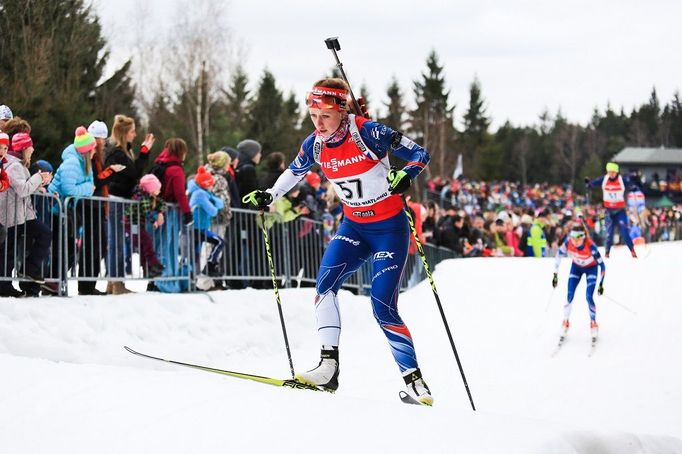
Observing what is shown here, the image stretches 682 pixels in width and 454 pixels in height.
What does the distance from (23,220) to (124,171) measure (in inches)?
69.8

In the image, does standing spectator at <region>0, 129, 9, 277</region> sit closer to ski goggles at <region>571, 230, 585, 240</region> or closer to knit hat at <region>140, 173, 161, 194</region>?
knit hat at <region>140, 173, 161, 194</region>

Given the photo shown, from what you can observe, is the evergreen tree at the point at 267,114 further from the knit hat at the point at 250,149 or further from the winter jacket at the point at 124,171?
the winter jacket at the point at 124,171

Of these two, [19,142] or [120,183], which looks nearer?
[19,142]

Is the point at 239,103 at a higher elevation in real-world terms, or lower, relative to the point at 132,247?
higher

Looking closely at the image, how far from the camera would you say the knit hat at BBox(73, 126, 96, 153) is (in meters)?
8.97

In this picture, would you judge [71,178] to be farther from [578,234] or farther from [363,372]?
[578,234]

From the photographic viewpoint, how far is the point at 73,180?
9.00 m

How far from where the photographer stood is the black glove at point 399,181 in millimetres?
5965

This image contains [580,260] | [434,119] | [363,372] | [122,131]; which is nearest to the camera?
[122,131]

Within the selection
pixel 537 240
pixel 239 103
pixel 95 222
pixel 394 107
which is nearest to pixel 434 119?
pixel 394 107

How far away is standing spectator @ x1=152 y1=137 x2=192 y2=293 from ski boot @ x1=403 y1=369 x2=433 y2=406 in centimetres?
461

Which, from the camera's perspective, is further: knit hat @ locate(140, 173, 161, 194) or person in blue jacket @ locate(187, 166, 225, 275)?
person in blue jacket @ locate(187, 166, 225, 275)

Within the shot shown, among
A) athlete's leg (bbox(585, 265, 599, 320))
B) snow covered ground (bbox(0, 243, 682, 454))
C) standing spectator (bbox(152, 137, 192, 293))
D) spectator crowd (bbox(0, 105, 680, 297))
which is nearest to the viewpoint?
snow covered ground (bbox(0, 243, 682, 454))

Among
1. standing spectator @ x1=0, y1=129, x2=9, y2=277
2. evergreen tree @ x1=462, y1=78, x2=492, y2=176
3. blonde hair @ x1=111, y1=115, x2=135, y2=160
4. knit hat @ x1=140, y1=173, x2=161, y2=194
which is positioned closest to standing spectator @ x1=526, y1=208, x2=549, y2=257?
knit hat @ x1=140, y1=173, x2=161, y2=194
